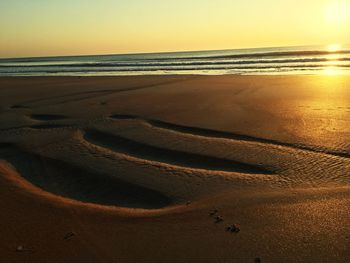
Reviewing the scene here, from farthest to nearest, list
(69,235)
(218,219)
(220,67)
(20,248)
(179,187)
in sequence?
(220,67)
(179,187)
(218,219)
(69,235)
(20,248)

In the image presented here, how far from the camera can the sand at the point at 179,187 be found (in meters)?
3.87

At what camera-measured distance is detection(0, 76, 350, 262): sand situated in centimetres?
387

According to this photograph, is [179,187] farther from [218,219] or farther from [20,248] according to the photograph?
[20,248]

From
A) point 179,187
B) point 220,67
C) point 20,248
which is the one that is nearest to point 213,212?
point 179,187

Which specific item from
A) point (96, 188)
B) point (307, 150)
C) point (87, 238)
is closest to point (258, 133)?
point (307, 150)

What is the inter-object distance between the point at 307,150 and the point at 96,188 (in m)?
3.52

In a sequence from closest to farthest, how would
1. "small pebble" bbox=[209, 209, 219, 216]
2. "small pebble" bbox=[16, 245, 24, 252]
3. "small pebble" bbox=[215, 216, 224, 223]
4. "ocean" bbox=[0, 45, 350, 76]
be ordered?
"small pebble" bbox=[16, 245, 24, 252] < "small pebble" bbox=[215, 216, 224, 223] < "small pebble" bbox=[209, 209, 219, 216] < "ocean" bbox=[0, 45, 350, 76]

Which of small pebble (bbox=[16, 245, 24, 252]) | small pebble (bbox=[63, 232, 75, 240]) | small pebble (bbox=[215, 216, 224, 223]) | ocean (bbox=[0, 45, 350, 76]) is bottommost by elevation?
small pebble (bbox=[16, 245, 24, 252])

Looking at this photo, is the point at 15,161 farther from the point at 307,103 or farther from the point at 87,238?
the point at 307,103

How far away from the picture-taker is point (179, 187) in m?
5.51

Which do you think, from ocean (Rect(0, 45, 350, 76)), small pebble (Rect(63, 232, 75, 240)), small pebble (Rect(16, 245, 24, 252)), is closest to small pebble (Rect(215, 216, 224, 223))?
small pebble (Rect(63, 232, 75, 240))

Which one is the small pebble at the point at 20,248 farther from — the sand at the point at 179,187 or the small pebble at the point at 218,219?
the small pebble at the point at 218,219

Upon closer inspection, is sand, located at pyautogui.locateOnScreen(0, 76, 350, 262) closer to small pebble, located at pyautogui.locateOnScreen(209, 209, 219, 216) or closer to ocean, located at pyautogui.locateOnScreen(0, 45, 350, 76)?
small pebble, located at pyautogui.locateOnScreen(209, 209, 219, 216)

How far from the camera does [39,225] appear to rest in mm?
4418
